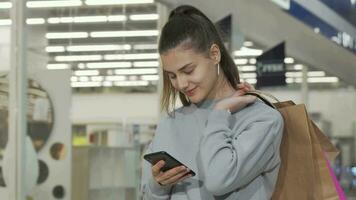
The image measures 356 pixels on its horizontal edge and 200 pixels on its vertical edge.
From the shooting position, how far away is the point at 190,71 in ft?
5.67

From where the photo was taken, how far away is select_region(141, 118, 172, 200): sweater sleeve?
1.77m

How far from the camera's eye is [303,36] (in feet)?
28.7

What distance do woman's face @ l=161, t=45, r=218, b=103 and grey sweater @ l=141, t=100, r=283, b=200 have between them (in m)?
0.07

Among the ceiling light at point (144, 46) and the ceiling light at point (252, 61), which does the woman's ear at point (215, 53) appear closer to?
the ceiling light at point (144, 46)

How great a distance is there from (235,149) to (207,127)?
92 millimetres

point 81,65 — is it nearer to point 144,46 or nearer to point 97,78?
point 97,78

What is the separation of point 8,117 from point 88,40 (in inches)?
64.5

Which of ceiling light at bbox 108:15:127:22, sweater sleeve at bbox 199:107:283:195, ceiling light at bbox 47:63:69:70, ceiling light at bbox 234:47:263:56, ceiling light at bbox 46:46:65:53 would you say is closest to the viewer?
sweater sleeve at bbox 199:107:283:195

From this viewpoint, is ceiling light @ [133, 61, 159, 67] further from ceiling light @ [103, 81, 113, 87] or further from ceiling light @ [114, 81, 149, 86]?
ceiling light @ [103, 81, 113, 87]

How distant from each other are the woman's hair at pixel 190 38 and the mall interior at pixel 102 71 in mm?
858

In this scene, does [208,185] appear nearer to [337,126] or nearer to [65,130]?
[65,130]

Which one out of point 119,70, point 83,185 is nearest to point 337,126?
point 119,70

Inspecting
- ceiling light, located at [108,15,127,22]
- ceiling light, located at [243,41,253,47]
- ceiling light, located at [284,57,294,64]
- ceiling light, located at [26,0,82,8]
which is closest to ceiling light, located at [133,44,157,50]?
ceiling light, located at [108,15,127,22]

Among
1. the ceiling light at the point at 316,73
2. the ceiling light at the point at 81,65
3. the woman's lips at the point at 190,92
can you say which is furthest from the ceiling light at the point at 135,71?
the woman's lips at the point at 190,92
